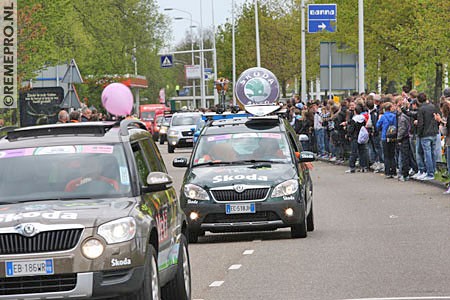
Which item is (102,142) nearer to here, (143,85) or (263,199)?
(263,199)

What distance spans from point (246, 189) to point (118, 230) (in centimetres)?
765

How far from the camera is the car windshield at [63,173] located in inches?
373

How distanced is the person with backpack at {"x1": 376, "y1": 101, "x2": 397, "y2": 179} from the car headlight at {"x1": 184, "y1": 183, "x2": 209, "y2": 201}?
43.0ft

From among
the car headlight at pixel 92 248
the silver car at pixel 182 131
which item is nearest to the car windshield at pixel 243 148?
the car headlight at pixel 92 248

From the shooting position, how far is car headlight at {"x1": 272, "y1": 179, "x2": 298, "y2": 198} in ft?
53.5

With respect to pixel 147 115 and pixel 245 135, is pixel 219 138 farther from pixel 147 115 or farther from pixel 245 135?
pixel 147 115

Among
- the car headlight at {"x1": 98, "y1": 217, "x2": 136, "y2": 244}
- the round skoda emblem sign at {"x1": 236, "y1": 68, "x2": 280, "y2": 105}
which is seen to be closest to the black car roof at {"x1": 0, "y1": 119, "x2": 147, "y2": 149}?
the car headlight at {"x1": 98, "y1": 217, "x2": 136, "y2": 244}

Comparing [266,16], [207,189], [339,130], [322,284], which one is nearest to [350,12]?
[339,130]

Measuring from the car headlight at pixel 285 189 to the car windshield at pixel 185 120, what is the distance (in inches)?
1608

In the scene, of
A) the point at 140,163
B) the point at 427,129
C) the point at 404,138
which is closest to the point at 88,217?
the point at 140,163

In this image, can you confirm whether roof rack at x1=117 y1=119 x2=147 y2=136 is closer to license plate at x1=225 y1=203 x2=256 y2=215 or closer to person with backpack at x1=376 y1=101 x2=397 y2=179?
license plate at x1=225 y1=203 x2=256 y2=215

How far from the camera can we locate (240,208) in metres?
16.2

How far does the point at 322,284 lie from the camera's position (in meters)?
11.8

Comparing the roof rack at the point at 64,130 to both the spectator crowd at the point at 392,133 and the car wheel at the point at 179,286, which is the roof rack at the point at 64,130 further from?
the spectator crowd at the point at 392,133
